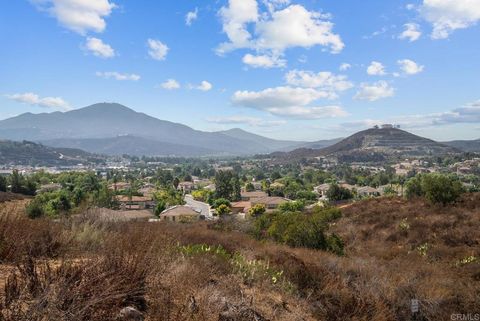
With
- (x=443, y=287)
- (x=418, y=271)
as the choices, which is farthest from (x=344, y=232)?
(x=443, y=287)

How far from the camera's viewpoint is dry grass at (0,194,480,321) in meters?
2.96

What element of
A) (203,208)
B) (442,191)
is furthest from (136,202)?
(442,191)

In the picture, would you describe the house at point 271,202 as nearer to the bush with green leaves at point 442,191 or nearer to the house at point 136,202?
the house at point 136,202

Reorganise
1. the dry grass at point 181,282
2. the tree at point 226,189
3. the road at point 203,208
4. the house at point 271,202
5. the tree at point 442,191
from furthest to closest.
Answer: the tree at point 226,189 < the house at point 271,202 < the road at point 203,208 < the tree at point 442,191 < the dry grass at point 181,282

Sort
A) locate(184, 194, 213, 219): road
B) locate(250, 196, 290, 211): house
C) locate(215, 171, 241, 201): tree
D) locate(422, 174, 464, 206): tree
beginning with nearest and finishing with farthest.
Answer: locate(422, 174, 464, 206): tree, locate(184, 194, 213, 219): road, locate(250, 196, 290, 211): house, locate(215, 171, 241, 201): tree

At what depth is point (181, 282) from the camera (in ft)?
12.6

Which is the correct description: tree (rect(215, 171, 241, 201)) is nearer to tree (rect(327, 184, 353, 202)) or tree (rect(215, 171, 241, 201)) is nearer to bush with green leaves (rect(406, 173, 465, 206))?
tree (rect(327, 184, 353, 202))

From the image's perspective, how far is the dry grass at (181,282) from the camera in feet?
9.71

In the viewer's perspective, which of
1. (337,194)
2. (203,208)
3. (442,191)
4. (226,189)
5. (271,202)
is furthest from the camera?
(226,189)

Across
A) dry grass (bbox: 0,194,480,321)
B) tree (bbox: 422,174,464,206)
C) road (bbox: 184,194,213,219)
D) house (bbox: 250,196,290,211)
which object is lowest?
road (bbox: 184,194,213,219)

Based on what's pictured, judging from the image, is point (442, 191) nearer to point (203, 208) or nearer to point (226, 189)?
point (203, 208)

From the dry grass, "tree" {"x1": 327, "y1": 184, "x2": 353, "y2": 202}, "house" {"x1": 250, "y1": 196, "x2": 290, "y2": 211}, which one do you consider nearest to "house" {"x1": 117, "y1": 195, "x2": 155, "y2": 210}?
"house" {"x1": 250, "y1": 196, "x2": 290, "y2": 211}

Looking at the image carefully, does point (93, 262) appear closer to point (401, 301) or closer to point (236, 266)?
point (236, 266)

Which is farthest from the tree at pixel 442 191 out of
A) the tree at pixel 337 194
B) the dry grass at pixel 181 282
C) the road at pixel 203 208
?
the tree at pixel 337 194
